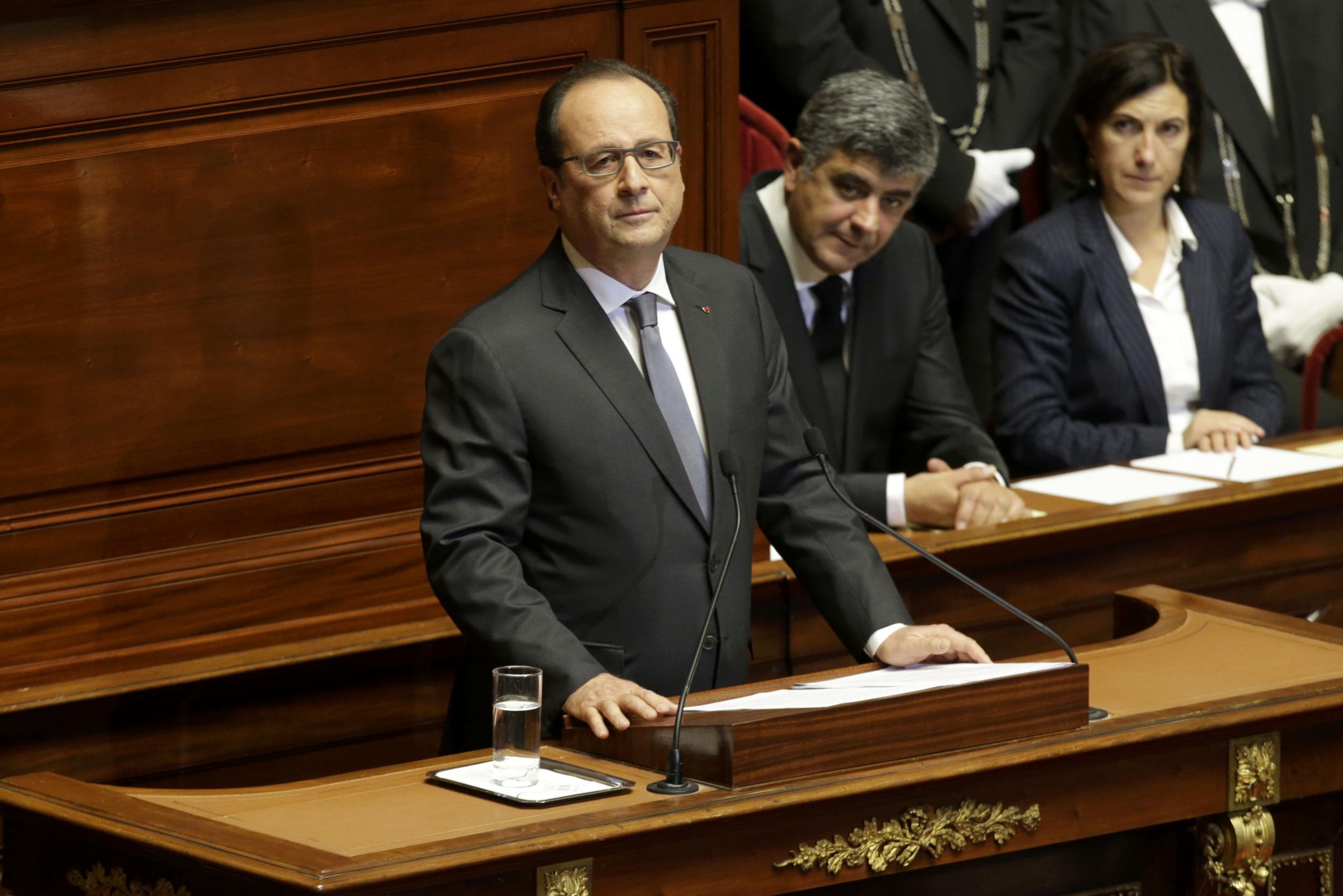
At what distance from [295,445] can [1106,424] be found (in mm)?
1828

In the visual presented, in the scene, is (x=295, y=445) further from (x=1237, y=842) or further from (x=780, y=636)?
(x=1237, y=842)

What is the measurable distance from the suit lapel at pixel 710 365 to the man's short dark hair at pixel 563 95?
21 centimetres

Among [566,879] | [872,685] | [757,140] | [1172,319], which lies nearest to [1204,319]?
[1172,319]

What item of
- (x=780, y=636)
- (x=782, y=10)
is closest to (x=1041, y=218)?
(x=782, y=10)

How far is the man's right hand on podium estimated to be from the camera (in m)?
2.17

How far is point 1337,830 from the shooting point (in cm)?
249

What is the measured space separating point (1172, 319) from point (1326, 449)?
0.44 meters

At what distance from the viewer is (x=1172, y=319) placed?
4.14 m

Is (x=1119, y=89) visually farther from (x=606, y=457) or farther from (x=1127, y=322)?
(x=606, y=457)

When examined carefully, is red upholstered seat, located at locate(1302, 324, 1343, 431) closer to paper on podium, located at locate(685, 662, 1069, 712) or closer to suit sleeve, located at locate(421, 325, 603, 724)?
paper on podium, located at locate(685, 662, 1069, 712)

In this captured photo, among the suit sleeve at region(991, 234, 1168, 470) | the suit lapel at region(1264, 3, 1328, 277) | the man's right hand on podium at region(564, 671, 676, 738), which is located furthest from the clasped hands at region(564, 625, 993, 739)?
the suit lapel at region(1264, 3, 1328, 277)

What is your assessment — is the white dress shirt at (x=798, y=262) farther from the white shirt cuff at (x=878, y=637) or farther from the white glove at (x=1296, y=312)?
the white glove at (x=1296, y=312)

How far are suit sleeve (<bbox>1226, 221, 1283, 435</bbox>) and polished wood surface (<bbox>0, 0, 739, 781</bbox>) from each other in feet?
5.37

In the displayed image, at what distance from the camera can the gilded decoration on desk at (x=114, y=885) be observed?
6.56 feet
